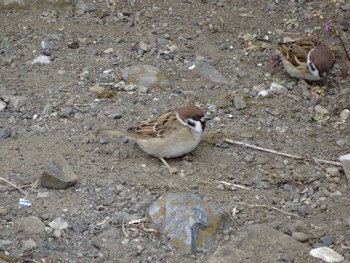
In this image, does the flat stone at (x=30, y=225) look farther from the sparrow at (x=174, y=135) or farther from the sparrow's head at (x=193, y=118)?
the sparrow's head at (x=193, y=118)

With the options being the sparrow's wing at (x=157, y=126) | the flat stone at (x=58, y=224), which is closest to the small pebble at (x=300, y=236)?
the sparrow's wing at (x=157, y=126)

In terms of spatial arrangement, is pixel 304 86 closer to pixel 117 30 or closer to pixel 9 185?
pixel 117 30

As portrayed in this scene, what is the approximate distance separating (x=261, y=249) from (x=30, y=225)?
4.69 ft

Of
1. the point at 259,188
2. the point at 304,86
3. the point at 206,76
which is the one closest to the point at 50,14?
the point at 206,76

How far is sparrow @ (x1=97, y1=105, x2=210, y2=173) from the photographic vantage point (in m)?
5.78

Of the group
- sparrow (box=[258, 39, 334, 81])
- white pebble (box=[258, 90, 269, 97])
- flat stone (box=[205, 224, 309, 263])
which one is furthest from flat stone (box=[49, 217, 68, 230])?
sparrow (box=[258, 39, 334, 81])

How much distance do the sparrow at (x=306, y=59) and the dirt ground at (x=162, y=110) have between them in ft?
0.37

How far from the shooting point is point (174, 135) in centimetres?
582

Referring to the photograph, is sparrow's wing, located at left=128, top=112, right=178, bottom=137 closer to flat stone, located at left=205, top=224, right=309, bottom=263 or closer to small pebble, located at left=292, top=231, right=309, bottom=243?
flat stone, located at left=205, top=224, right=309, bottom=263

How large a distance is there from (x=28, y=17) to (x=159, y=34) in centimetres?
135

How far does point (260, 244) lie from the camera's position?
491cm

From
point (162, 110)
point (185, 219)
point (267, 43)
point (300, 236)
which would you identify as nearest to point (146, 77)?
point (162, 110)

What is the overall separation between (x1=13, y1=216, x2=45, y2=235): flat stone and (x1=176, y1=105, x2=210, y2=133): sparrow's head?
54.2 inches

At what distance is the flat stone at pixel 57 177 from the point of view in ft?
17.6
